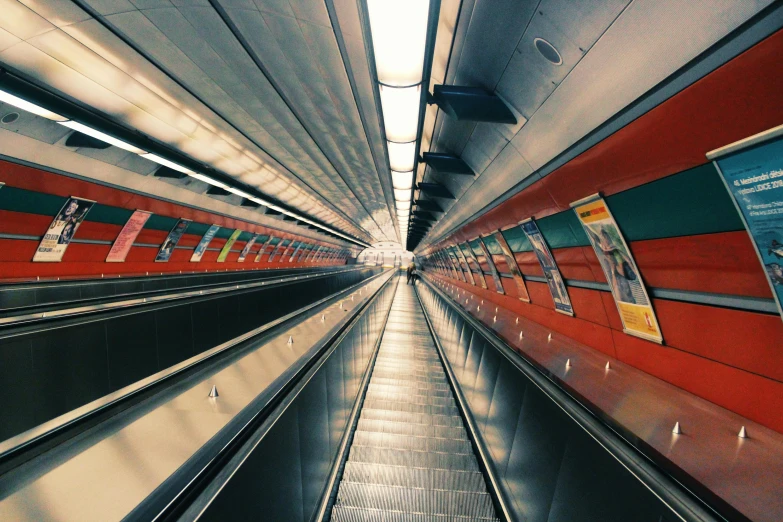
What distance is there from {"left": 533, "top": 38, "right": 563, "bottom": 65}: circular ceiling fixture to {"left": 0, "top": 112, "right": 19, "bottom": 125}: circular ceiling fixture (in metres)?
6.72

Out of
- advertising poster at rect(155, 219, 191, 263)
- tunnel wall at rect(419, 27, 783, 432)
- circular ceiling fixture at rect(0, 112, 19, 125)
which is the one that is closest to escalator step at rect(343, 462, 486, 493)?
tunnel wall at rect(419, 27, 783, 432)

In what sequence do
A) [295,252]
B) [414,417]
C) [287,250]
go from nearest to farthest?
[414,417], [287,250], [295,252]

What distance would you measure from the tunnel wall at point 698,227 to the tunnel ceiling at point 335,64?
0.75ft

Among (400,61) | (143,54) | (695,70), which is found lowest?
(695,70)

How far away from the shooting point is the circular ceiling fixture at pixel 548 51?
116 inches

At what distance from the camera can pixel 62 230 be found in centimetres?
948

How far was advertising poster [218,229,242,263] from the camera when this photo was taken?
59.3ft

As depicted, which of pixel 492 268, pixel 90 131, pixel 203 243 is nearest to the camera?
pixel 90 131

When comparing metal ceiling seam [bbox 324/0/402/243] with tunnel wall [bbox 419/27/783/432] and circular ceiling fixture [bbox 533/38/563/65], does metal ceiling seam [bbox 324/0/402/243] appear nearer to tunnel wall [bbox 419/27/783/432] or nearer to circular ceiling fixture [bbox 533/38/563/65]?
circular ceiling fixture [bbox 533/38/563/65]

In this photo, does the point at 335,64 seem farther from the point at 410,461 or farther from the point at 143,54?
the point at 410,461

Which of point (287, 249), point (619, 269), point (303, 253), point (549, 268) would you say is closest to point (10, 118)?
point (549, 268)

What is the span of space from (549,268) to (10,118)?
7.72 metres

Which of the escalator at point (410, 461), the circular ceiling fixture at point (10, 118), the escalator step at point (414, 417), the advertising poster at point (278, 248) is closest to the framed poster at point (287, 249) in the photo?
the advertising poster at point (278, 248)

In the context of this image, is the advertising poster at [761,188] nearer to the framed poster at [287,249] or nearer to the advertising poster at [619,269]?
the advertising poster at [619,269]
